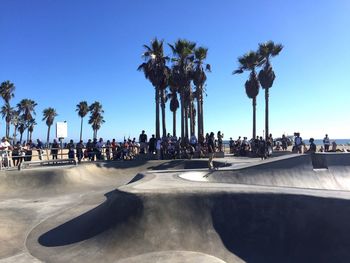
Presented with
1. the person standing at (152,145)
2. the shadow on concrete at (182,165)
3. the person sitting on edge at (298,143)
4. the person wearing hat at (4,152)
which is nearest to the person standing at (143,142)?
the person standing at (152,145)

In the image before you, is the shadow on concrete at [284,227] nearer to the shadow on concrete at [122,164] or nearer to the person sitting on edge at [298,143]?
the shadow on concrete at [122,164]

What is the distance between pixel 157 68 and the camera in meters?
30.9

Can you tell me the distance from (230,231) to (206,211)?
86 centimetres

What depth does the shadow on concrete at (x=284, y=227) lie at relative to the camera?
22.9 feet

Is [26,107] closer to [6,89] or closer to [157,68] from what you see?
[6,89]

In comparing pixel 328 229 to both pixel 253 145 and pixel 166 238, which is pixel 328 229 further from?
pixel 253 145

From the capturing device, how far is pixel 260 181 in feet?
47.2

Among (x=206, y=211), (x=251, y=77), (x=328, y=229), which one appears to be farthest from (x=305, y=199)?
(x=251, y=77)

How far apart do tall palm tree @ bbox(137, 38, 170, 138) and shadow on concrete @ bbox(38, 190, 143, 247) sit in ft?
68.4

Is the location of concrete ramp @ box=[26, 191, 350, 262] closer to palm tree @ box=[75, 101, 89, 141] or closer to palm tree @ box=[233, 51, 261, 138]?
palm tree @ box=[233, 51, 261, 138]

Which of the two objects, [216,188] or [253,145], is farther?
[253,145]

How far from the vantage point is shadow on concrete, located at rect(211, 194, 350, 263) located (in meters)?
6.97

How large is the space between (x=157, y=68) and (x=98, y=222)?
22893mm

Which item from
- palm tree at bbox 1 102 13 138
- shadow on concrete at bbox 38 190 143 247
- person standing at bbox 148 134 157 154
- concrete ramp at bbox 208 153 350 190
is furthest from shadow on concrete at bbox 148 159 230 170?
palm tree at bbox 1 102 13 138
